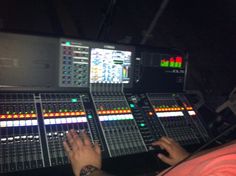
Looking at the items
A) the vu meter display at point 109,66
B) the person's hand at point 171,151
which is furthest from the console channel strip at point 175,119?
the vu meter display at point 109,66

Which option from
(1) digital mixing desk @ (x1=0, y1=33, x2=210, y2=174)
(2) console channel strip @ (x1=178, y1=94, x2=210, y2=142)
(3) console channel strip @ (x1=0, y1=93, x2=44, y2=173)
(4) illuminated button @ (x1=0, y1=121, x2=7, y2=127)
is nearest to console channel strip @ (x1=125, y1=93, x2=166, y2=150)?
(1) digital mixing desk @ (x1=0, y1=33, x2=210, y2=174)

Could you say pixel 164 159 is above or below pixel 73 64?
below

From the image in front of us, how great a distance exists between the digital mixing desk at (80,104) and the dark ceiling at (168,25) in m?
0.58

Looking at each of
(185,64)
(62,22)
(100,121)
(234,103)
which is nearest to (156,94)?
(185,64)

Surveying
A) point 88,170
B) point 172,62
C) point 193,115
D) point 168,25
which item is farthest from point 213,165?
point 168,25

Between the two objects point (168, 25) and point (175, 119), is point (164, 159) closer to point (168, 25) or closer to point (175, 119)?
point (175, 119)

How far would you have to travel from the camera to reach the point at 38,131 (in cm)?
125

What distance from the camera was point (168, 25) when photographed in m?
2.29

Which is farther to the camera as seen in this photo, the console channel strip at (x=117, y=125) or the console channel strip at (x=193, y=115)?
the console channel strip at (x=193, y=115)

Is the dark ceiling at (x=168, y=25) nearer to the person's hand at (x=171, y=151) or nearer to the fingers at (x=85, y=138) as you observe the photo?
the person's hand at (x=171, y=151)

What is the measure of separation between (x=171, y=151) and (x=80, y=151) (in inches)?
19.2

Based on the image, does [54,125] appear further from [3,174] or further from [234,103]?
[234,103]

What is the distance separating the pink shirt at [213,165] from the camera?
683 mm

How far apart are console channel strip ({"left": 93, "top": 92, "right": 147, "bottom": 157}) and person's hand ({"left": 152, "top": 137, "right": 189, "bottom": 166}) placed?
0.30 feet
